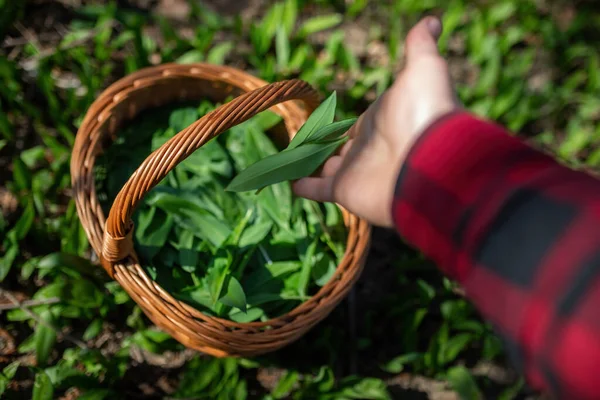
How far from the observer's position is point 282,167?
3.51 ft

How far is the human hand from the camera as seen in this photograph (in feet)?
3.28

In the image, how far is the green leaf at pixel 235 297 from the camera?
3.72ft

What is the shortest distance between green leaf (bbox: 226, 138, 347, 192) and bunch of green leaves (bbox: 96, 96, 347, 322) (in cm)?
20

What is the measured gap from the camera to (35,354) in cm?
130

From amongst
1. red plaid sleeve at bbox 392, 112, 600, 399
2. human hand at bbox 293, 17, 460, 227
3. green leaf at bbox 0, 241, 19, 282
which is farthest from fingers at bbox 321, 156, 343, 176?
green leaf at bbox 0, 241, 19, 282

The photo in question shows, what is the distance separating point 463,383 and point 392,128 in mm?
663

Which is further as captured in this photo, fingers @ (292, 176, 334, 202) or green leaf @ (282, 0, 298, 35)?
green leaf @ (282, 0, 298, 35)

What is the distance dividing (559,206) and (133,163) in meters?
0.96

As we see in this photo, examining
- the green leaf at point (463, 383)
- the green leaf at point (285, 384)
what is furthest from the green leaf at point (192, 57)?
the green leaf at point (463, 383)

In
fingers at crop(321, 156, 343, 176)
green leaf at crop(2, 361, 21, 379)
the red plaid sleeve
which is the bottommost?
green leaf at crop(2, 361, 21, 379)

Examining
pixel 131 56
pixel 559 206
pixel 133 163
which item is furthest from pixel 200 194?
pixel 559 206

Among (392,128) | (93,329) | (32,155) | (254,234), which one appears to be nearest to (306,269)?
(254,234)

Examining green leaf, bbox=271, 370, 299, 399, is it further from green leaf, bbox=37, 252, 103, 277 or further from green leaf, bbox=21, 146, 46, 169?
green leaf, bbox=21, 146, 46, 169

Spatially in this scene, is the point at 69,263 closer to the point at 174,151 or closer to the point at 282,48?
the point at 174,151
